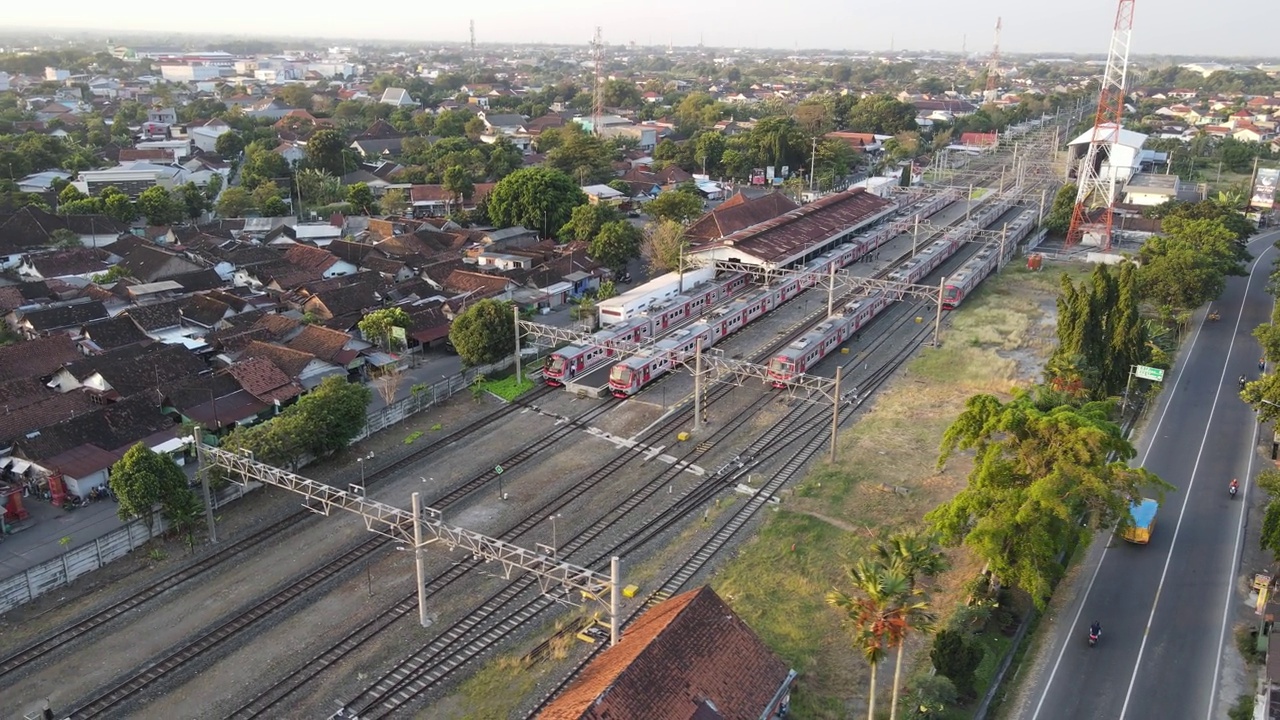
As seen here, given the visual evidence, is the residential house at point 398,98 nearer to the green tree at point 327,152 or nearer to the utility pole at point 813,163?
the green tree at point 327,152

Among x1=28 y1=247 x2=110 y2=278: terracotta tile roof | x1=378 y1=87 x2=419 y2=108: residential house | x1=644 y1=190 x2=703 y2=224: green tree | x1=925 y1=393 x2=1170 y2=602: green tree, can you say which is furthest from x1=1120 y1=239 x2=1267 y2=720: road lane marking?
x1=378 y1=87 x2=419 y2=108: residential house

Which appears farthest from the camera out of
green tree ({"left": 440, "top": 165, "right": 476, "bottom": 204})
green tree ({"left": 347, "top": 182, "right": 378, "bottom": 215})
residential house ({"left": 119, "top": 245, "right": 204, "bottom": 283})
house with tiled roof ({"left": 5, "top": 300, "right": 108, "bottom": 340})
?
green tree ({"left": 440, "top": 165, "right": 476, "bottom": 204})

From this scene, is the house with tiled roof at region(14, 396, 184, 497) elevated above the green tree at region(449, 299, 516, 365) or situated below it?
below

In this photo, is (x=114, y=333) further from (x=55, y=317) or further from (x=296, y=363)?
(x=296, y=363)

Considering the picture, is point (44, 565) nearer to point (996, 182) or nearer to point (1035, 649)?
point (1035, 649)

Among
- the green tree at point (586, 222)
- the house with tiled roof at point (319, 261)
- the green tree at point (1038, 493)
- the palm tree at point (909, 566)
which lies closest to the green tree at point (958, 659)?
the green tree at point (1038, 493)

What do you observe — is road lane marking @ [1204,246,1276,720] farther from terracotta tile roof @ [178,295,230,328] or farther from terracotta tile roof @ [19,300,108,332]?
→ terracotta tile roof @ [19,300,108,332]
